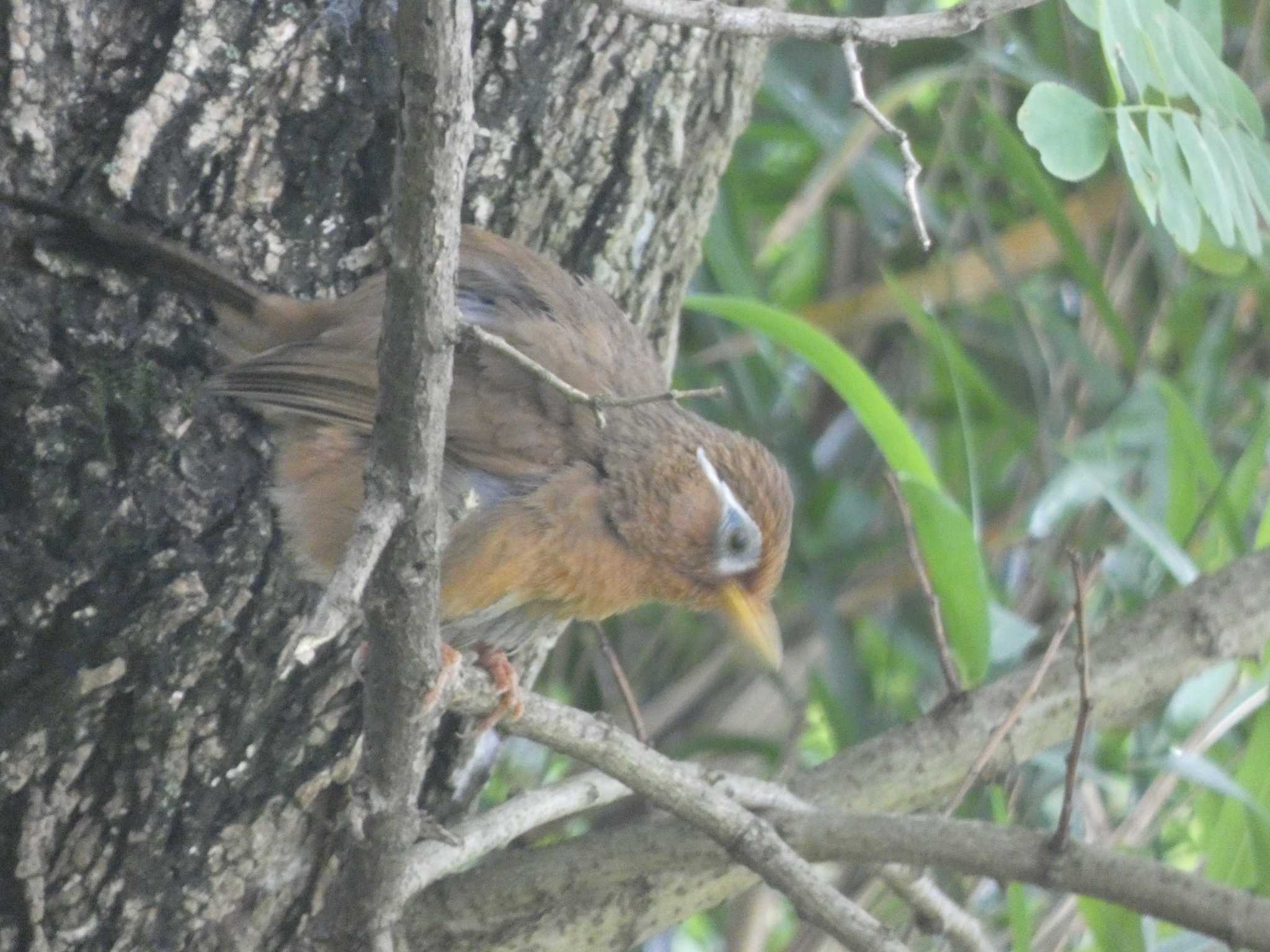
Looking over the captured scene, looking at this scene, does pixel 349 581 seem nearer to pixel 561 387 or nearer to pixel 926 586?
pixel 561 387

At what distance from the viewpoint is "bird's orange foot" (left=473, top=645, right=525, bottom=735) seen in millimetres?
2535

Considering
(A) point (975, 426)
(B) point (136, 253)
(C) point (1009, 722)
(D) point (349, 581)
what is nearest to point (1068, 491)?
(A) point (975, 426)

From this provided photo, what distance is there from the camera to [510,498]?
2539 millimetres

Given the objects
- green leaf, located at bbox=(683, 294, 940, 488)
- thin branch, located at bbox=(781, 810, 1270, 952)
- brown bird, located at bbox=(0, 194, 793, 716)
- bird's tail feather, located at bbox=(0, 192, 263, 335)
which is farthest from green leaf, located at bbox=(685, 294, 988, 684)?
bird's tail feather, located at bbox=(0, 192, 263, 335)

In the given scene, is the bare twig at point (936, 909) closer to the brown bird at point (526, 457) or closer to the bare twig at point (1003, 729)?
the bare twig at point (1003, 729)

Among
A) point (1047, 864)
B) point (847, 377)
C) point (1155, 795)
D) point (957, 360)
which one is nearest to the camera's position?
point (1047, 864)

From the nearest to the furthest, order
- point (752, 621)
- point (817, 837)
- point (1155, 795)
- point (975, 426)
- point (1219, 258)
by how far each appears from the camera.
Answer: point (817, 837) → point (752, 621) → point (1219, 258) → point (1155, 795) → point (975, 426)

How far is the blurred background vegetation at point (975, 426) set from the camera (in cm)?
330

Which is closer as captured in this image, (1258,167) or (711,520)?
(1258,167)

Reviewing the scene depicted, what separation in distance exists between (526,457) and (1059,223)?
1.79 metres

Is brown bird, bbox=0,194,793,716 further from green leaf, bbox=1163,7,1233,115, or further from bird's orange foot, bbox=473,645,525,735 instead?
green leaf, bbox=1163,7,1233,115

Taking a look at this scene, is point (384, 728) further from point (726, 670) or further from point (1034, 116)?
point (726, 670)

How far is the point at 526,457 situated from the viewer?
8.43 feet

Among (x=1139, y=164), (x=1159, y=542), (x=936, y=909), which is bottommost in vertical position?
(x=936, y=909)
